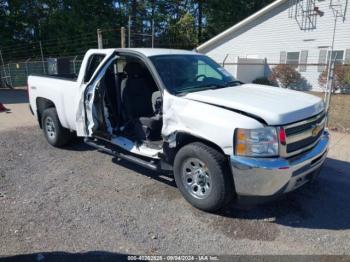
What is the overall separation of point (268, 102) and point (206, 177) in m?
1.15

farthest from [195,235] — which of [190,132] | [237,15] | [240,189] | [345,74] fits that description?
[237,15]

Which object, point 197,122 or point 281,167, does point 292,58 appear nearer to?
point 197,122

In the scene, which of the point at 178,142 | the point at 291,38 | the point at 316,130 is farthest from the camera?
the point at 291,38

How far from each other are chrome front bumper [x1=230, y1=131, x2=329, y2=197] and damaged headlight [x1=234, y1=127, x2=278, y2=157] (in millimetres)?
74

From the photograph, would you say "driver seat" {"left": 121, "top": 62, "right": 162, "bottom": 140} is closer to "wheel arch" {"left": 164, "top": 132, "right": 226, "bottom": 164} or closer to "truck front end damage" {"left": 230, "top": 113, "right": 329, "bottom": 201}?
"wheel arch" {"left": 164, "top": 132, "right": 226, "bottom": 164}

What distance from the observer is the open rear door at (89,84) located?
5109mm

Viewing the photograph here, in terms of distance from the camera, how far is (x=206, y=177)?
3.90 metres

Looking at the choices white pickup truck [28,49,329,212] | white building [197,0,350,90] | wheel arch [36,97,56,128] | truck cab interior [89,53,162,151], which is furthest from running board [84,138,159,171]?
white building [197,0,350,90]

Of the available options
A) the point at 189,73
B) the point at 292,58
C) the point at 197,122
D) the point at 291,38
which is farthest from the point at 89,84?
the point at 291,38

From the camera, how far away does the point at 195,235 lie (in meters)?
3.52

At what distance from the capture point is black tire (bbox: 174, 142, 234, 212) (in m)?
3.68

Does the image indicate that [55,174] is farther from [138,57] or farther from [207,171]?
[207,171]

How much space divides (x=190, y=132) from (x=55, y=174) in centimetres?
257

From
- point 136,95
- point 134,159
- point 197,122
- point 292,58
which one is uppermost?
point 292,58
